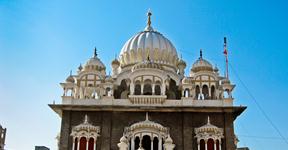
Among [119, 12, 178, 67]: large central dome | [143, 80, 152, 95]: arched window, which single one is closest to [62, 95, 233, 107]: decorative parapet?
[143, 80, 152, 95]: arched window

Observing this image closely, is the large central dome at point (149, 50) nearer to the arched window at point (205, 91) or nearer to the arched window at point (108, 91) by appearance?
the arched window at point (205, 91)

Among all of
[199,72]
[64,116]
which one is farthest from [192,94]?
[64,116]

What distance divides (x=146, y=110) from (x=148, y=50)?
274 inches

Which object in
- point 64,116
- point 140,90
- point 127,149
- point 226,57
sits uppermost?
point 226,57

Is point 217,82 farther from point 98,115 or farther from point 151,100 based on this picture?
point 98,115

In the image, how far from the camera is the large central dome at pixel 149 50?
33000mm

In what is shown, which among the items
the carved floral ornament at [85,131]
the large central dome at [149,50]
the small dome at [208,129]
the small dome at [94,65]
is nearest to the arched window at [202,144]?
the small dome at [208,129]

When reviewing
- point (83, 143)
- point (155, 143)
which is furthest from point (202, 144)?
point (83, 143)

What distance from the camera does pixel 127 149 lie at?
2552 cm

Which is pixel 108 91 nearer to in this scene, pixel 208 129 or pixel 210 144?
pixel 208 129

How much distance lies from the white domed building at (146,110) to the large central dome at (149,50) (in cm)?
293

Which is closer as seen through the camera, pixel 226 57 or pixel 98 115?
pixel 98 115

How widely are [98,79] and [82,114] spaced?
291 cm

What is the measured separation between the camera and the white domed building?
26484mm
